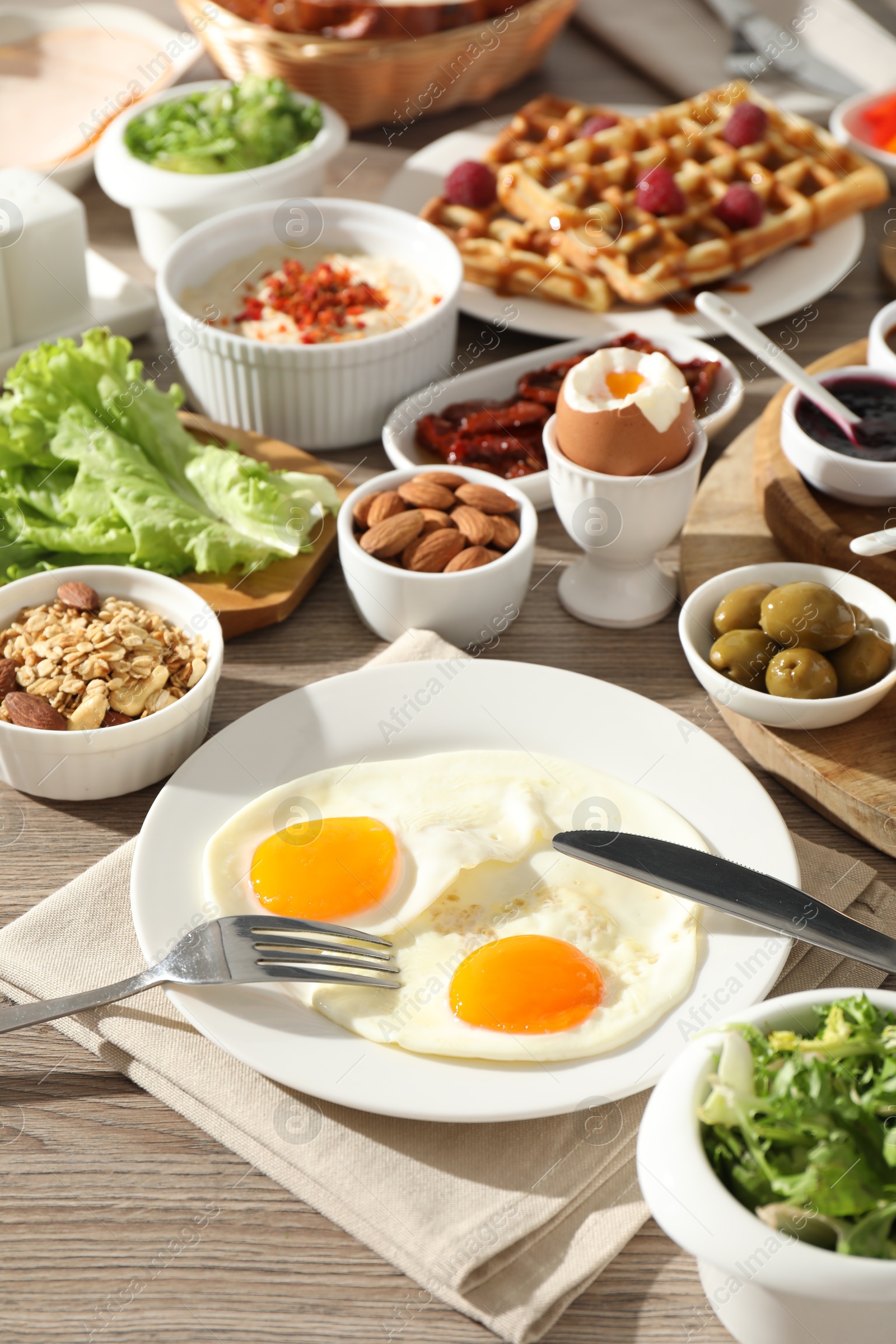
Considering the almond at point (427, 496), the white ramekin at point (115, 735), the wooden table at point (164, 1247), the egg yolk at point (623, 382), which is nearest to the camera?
the wooden table at point (164, 1247)

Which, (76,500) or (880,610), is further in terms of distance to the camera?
(76,500)

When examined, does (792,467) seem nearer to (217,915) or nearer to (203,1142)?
(217,915)

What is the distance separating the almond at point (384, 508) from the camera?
1.89m

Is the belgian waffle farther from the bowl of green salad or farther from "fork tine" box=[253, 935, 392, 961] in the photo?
"fork tine" box=[253, 935, 392, 961]

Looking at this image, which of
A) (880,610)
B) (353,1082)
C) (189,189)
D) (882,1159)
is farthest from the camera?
(189,189)

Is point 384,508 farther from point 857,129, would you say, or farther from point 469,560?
point 857,129

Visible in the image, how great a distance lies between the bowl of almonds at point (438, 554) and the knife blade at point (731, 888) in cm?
56

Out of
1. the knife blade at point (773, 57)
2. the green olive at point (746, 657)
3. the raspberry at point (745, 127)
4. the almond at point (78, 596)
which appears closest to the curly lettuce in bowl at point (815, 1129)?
the green olive at point (746, 657)

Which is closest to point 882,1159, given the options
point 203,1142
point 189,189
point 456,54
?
point 203,1142

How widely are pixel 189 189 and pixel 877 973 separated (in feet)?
7.05

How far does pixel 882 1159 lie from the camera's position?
0.95 metres

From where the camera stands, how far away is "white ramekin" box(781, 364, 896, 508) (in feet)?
6.19

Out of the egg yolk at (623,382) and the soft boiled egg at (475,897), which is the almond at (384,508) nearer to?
the egg yolk at (623,382)

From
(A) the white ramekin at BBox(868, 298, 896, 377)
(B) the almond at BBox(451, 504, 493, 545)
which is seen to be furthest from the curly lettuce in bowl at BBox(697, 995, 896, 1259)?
(A) the white ramekin at BBox(868, 298, 896, 377)
